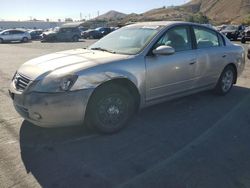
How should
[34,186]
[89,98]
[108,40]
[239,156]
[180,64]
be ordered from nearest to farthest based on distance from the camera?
[34,186], [239,156], [89,98], [180,64], [108,40]

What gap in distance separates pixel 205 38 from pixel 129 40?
174cm

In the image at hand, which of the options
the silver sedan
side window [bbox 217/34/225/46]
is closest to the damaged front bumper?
the silver sedan

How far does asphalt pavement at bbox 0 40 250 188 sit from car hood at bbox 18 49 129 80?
3.04 feet

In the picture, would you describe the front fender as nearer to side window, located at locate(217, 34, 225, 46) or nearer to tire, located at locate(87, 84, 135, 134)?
tire, located at locate(87, 84, 135, 134)

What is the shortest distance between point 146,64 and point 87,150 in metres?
1.64

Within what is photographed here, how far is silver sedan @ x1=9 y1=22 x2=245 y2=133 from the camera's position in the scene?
14.1 ft

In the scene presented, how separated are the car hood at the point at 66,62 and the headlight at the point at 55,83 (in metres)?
0.11

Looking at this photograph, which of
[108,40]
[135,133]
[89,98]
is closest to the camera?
[89,98]

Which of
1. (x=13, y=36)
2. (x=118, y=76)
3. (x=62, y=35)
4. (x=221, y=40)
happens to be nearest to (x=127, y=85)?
(x=118, y=76)

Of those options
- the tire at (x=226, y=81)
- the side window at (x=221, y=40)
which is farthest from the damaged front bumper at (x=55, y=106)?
the side window at (x=221, y=40)

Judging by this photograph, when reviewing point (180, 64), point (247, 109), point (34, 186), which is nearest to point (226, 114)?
point (247, 109)

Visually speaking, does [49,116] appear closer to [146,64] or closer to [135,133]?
[135,133]

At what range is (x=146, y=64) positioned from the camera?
199 inches

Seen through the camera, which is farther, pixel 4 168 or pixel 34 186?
pixel 4 168
